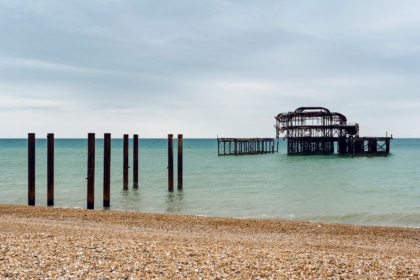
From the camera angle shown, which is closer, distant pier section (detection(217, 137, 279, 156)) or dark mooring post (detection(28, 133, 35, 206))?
dark mooring post (detection(28, 133, 35, 206))

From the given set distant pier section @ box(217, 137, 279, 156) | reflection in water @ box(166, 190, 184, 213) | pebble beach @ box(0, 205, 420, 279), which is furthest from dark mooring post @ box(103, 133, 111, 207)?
distant pier section @ box(217, 137, 279, 156)

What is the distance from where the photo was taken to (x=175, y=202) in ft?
72.6

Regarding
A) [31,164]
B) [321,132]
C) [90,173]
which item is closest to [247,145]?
[321,132]

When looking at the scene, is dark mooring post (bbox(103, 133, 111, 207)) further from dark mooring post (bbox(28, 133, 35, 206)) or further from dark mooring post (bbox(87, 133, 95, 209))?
dark mooring post (bbox(28, 133, 35, 206))

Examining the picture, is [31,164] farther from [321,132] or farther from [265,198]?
[321,132]

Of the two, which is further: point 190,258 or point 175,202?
point 175,202

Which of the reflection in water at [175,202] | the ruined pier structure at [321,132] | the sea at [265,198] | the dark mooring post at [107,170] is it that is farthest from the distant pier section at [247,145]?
the dark mooring post at [107,170]

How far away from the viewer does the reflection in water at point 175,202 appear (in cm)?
2014

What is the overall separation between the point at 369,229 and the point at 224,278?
30.3 feet

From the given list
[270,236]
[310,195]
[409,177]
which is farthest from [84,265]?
[409,177]

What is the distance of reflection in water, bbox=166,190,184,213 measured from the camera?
2014 cm

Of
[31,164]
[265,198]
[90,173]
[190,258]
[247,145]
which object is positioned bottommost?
[265,198]

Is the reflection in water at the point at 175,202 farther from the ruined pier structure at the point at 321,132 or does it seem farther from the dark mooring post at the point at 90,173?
the ruined pier structure at the point at 321,132

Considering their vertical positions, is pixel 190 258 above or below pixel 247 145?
below
